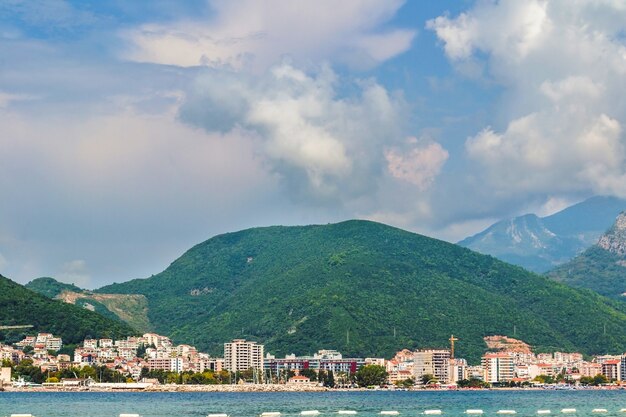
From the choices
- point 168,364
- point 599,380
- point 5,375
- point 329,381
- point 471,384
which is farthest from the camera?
point 168,364

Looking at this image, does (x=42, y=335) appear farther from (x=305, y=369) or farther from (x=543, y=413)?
(x=543, y=413)

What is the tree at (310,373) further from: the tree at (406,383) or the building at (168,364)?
the building at (168,364)

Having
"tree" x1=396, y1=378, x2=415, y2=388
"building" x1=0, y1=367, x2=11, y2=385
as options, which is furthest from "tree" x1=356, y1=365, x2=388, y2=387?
"building" x1=0, y1=367, x2=11, y2=385

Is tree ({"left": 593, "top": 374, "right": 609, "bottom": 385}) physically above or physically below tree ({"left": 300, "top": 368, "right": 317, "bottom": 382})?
below

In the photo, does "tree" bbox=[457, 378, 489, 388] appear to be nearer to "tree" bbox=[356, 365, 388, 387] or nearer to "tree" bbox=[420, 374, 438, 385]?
"tree" bbox=[420, 374, 438, 385]

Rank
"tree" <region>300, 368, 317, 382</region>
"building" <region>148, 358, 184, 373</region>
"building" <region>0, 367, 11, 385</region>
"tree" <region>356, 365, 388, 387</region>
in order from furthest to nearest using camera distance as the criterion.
Result: 1. "building" <region>148, 358, 184, 373</region>
2. "tree" <region>300, 368, 317, 382</region>
3. "tree" <region>356, 365, 388, 387</region>
4. "building" <region>0, 367, 11, 385</region>

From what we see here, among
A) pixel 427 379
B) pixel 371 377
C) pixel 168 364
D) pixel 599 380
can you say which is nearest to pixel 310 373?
pixel 371 377

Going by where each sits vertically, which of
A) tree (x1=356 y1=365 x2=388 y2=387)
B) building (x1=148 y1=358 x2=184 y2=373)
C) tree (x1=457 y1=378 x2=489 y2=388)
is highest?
building (x1=148 y1=358 x2=184 y2=373)

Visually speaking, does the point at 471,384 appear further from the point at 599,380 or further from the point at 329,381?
the point at 329,381

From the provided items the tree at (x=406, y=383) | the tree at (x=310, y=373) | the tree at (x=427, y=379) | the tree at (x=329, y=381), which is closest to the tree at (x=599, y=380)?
the tree at (x=427, y=379)

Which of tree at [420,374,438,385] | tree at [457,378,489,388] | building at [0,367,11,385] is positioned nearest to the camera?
building at [0,367,11,385]
